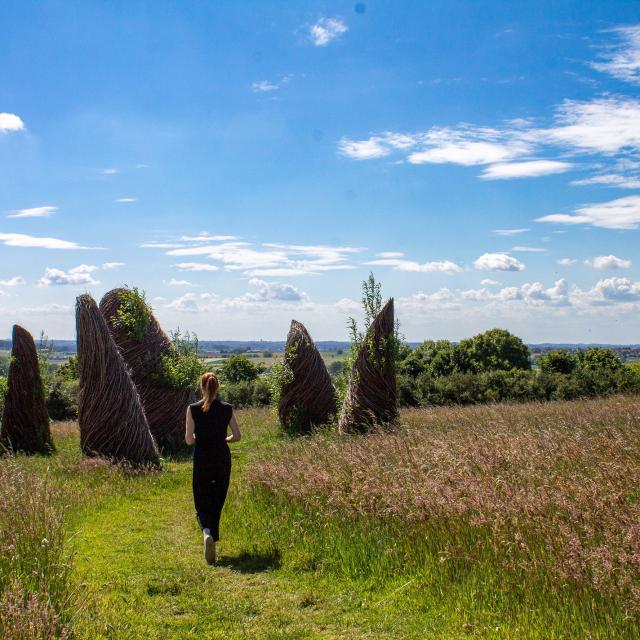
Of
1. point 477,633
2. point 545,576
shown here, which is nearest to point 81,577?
point 477,633

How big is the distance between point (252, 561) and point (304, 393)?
10659mm

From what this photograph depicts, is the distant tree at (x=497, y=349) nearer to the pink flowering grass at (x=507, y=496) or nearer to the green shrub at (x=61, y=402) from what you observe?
the green shrub at (x=61, y=402)

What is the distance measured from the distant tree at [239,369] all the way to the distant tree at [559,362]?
14105mm

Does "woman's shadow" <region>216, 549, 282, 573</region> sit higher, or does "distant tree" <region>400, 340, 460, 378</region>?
"distant tree" <region>400, 340, 460, 378</region>

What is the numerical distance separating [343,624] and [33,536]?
103 inches

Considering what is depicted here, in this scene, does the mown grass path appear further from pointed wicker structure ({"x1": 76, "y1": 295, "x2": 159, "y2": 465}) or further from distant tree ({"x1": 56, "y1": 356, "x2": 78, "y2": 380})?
distant tree ({"x1": 56, "y1": 356, "x2": 78, "y2": 380})

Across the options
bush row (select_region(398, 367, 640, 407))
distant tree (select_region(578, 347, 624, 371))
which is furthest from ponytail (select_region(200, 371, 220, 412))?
distant tree (select_region(578, 347, 624, 371))

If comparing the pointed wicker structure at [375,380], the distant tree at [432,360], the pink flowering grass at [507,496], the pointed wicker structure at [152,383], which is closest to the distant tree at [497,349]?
the distant tree at [432,360]

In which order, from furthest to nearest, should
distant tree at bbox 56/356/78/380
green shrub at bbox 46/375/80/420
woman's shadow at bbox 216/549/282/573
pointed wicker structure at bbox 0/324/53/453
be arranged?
distant tree at bbox 56/356/78/380 < green shrub at bbox 46/375/80/420 < pointed wicker structure at bbox 0/324/53/453 < woman's shadow at bbox 216/549/282/573

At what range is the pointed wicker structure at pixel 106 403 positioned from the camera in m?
13.2

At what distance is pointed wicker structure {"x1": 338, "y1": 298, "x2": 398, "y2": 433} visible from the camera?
15.6m

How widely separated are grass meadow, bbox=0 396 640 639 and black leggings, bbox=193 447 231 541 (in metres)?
0.41

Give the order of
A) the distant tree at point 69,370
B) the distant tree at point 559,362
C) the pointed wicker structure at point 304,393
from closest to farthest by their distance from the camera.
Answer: the pointed wicker structure at point 304,393 < the distant tree at point 69,370 < the distant tree at point 559,362

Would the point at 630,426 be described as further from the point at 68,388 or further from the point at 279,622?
the point at 68,388
